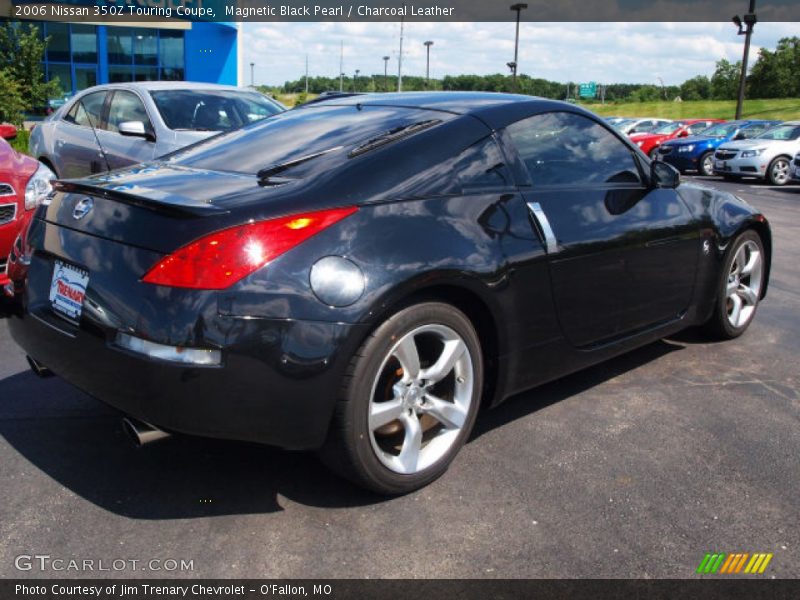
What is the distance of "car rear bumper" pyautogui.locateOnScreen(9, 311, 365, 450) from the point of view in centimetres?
249

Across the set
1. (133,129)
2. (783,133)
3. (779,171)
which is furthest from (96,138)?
(783,133)

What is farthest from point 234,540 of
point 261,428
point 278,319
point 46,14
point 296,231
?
point 46,14

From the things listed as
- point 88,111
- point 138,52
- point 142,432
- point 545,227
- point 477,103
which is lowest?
point 142,432

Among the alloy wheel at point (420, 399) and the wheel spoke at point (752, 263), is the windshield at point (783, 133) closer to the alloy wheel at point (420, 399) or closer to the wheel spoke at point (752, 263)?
the wheel spoke at point (752, 263)

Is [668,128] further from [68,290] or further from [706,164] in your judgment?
[68,290]

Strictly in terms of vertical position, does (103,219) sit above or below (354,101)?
below

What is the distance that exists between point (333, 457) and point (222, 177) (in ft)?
3.94

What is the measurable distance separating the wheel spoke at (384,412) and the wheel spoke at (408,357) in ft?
0.34

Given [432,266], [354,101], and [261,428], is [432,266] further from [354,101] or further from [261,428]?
[354,101]

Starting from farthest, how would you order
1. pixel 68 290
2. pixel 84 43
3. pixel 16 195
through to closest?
1. pixel 84 43
2. pixel 16 195
3. pixel 68 290

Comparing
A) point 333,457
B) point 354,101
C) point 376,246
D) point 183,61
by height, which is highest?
point 183,61

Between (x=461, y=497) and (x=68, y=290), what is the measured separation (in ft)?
5.35

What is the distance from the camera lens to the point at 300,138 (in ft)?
11.4

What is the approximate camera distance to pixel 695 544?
2650 mm
